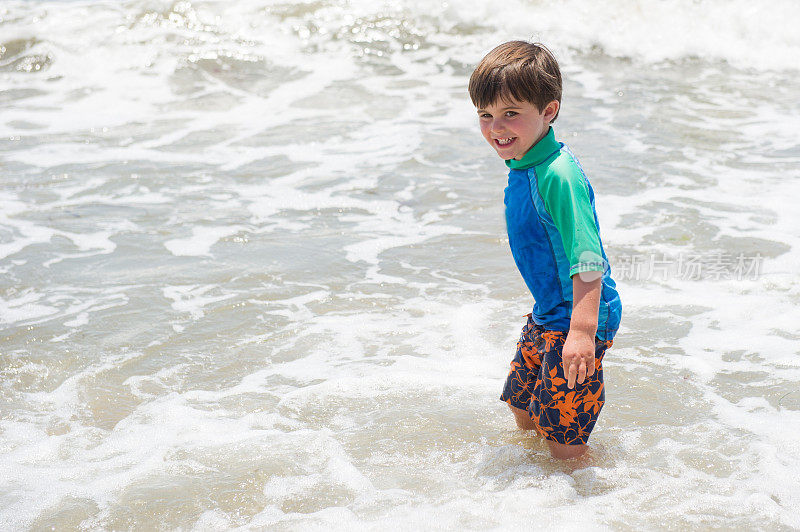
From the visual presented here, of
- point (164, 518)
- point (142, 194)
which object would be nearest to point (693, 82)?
point (142, 194)

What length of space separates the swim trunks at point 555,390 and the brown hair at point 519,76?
2.48 feet

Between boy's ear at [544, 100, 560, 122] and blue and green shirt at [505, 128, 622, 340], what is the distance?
4cm

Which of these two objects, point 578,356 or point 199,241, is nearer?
point 578,356

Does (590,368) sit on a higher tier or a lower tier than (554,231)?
lower

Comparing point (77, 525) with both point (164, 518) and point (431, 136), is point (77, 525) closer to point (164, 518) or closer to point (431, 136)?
point (164, 518)

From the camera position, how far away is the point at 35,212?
6.02 m

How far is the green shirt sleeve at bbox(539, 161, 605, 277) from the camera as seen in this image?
7.84 feet

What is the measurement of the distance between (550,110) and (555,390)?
89 cm

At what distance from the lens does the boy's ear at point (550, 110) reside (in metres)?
2.51

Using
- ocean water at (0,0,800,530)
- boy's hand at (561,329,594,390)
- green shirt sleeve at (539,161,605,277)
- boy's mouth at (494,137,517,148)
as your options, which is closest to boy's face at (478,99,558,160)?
boy's mouth at (494,137,517,148)

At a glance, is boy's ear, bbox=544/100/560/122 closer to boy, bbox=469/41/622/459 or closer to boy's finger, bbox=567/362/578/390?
boy, bbox=469/41/622/459

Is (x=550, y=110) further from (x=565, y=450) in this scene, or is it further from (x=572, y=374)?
(x=565, y=450)

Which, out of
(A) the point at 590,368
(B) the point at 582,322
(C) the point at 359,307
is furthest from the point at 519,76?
(C) the point at 359,307

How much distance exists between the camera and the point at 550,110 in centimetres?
253
